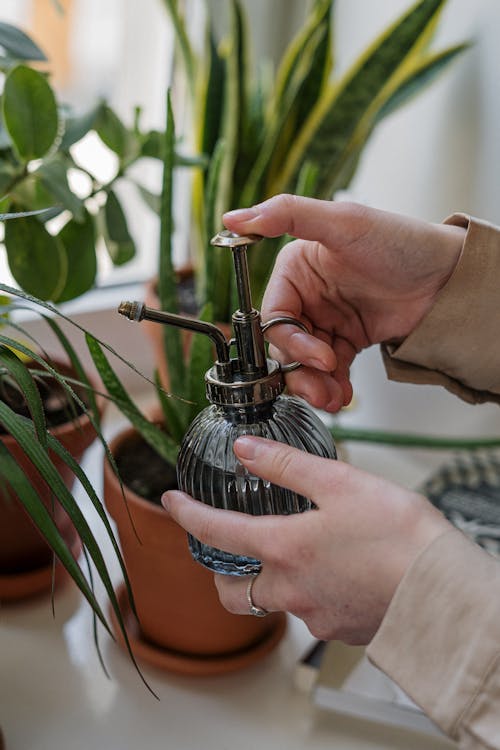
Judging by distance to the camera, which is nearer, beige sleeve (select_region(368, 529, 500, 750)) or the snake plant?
beige sleeve (select_region(368, 529, 500, 750))

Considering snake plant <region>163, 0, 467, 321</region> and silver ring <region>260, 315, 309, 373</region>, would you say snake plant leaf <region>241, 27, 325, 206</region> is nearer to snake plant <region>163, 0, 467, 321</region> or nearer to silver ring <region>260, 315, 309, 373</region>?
snake plant <region>163, 0, 467, 321</region>

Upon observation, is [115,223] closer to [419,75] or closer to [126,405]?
[126,405]

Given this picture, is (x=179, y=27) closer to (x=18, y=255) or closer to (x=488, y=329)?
(x=18, y=255)

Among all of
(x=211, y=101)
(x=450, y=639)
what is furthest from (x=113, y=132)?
(x=450, y=639)

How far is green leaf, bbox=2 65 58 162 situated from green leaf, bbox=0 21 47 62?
0.01 metres

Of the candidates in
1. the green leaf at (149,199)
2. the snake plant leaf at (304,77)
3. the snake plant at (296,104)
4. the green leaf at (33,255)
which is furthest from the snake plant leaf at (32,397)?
the snake plant leaf at (304,77)

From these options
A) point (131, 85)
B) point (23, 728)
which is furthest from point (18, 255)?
point (131, 85)

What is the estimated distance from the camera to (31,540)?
0.72 meters

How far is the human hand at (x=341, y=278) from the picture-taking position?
0.55 meters

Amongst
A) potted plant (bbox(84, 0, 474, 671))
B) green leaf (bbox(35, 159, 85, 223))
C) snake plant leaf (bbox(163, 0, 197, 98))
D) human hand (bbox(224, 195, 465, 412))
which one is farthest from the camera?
snake plant leaf (bbox(163, 0, 197, 98))

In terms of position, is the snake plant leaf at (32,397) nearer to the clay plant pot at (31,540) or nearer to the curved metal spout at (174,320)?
the curved metal spout at (174,320)

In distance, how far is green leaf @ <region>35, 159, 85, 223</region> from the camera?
660 millimetres

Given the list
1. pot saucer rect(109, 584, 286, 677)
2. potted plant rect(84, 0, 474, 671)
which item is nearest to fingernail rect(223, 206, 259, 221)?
potted plant rect(84, 0, 474, 671)

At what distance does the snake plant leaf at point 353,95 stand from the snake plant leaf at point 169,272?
0.29 m
